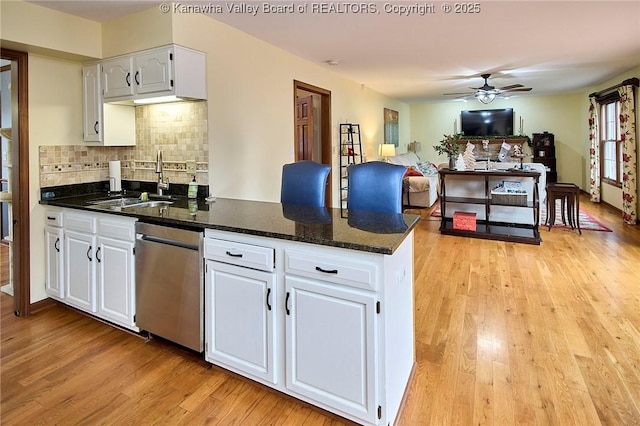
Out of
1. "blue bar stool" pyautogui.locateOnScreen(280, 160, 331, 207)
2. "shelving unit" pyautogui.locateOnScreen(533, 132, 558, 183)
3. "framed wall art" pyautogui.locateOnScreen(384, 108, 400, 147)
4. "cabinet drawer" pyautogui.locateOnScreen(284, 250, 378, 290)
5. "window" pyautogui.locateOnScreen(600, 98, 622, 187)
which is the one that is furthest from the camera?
"shelving unit" pyautogui.locateOnScreen(533, 132, 558, 183)

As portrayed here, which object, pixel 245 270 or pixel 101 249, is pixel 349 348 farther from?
pixel 101 249

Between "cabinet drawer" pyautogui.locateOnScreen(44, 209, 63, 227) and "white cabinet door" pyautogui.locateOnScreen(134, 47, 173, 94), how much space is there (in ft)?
3.81

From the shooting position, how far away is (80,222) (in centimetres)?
288

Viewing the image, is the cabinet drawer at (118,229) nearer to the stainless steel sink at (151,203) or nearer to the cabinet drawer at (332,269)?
the stainless steel sink at (151,203)

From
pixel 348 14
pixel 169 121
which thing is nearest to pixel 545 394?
pixel 348 14

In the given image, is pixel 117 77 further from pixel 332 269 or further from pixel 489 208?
pixel 489 208

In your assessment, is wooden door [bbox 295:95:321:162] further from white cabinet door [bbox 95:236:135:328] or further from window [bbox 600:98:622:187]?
window [bbox 600:98:622:187]

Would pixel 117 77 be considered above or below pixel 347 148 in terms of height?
above

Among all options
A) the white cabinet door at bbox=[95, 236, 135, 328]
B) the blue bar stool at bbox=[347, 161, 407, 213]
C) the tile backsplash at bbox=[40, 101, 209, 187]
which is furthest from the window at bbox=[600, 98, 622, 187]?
the white cabinet door at bbox=[95, 236, 135, 328]

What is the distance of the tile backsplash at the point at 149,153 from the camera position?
3.34 m

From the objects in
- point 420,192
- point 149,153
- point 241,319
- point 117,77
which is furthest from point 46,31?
point 420,192

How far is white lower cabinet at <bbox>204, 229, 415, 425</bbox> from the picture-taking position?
1.67 metres

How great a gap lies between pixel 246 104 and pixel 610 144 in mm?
7160

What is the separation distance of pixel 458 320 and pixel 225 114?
2.62m
